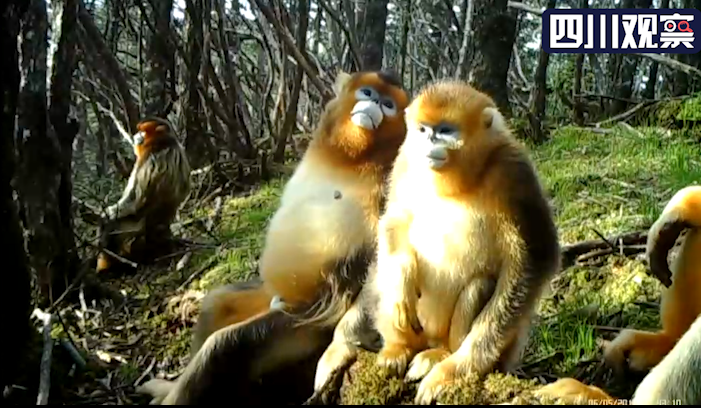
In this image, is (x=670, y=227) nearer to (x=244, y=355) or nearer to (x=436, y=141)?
(x=436, y=141)

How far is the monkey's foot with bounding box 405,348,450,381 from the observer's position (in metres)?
2.15

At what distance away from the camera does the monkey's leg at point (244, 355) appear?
2273mm

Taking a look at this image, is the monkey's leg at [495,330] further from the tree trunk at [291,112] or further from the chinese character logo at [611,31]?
the tree trunk at [291,112]

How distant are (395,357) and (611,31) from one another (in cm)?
256

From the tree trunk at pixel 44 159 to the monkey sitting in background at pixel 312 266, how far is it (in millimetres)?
845

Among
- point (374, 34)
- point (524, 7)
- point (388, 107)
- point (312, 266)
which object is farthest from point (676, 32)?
point (312, 266)

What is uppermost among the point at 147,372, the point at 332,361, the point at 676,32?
the point at 676,32

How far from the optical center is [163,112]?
5.56 meters

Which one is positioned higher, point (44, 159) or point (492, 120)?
point (492, 120)

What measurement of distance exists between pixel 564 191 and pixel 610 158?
83 centimetres

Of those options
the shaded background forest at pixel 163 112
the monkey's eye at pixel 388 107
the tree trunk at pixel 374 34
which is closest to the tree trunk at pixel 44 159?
the shaded background forest at pixel 163 112

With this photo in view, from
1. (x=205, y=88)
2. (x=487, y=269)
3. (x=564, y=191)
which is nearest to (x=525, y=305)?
(x=487, y=269)

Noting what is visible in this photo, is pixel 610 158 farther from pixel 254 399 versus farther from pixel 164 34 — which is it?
pixel 254 399

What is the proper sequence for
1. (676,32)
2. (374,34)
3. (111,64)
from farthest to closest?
(374,34)
(111,64)
(676,32)
